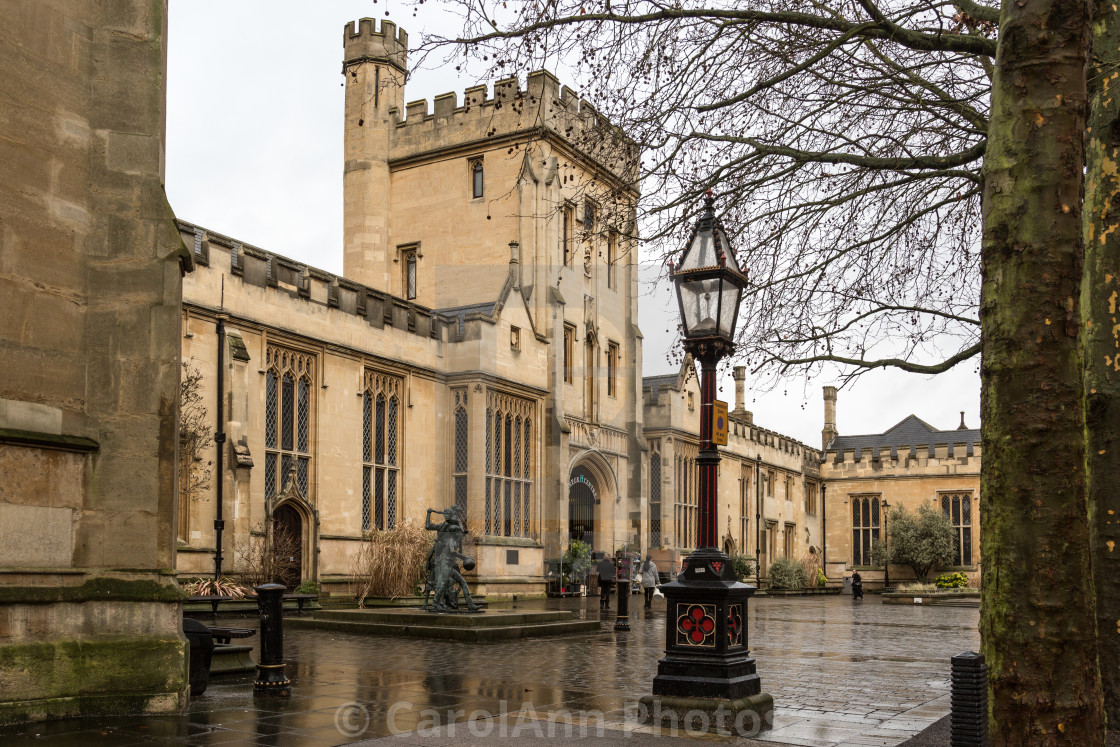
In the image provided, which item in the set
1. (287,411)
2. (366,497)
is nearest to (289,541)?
(287,411)

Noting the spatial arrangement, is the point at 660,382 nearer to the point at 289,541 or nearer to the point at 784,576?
the point at 784,576

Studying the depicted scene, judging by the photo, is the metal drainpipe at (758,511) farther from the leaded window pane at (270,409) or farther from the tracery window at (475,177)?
the leaded window pane at (270,409)

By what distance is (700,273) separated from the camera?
366 inches

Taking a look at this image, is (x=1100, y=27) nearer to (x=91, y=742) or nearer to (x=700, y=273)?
(x=700, y=273)

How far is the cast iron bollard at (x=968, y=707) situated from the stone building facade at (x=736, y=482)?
67.6 feet

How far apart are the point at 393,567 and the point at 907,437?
48.1 metres

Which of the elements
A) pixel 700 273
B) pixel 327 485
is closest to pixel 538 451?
pixel 327 485

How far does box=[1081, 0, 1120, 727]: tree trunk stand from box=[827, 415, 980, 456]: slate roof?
54598 mm

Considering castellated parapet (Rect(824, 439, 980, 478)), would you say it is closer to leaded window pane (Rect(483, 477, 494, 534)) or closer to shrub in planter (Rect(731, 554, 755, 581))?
shrub in planter (Rect(731, 554, 755, 581))

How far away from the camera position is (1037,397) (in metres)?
5.37

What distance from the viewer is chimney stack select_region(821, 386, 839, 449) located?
2571 inches

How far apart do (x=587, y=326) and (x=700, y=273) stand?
2565 centimetres

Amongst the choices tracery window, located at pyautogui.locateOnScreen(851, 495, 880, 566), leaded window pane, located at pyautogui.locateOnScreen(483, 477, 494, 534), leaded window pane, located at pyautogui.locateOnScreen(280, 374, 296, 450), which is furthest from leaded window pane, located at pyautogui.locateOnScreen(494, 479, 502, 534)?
tracery window, located at pyautogui.locateOnScreen(851, 495, 880, 566)

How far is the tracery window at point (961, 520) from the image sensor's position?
53.1 metres
